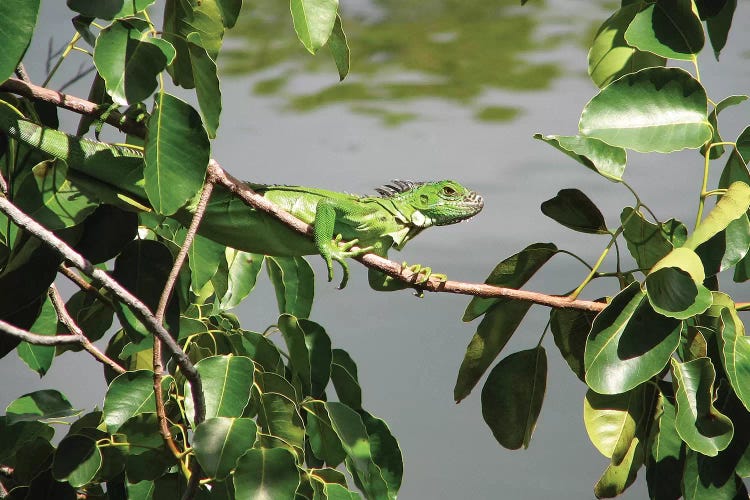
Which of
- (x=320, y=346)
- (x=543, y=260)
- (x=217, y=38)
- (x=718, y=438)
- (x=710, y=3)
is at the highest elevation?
(x=710, y=3)

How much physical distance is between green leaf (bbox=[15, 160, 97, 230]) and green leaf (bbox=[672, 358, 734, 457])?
118cm

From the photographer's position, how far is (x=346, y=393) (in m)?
1.87

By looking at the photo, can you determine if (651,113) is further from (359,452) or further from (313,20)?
(359,452)

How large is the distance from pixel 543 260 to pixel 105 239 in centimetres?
95

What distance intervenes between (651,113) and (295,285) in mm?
1047

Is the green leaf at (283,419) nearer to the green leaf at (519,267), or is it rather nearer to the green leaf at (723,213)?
the green leaf at (519,267)

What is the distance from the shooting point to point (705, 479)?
1.61 metres

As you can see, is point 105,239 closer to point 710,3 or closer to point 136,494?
point 136,494

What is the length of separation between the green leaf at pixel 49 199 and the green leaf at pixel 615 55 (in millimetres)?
1165

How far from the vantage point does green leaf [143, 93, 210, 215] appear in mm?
1356

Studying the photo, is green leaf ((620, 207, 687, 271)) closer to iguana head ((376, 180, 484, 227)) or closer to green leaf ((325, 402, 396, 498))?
green leaf ((325, 402, 396, 498))

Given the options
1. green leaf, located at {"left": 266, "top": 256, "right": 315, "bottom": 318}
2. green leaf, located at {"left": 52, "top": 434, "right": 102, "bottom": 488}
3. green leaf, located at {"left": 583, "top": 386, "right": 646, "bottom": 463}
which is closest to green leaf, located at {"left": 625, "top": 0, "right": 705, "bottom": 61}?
green leaf, located at {"left": 583, "top": 386, "right": 646, "bottom": 463}

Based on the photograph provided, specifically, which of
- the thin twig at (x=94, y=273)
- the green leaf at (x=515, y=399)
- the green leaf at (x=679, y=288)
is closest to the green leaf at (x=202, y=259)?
the thin twig at (x=94, y=273)

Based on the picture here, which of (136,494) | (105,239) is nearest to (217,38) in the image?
(105,239)
